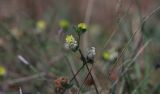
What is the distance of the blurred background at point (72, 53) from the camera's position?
70.6 inches

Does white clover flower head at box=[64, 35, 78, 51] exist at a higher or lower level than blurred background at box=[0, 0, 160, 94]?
lower

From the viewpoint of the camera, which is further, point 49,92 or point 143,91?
point 49,92

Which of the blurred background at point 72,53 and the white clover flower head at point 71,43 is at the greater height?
the blurred background at point 72,53

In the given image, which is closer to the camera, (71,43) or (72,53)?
(71,43)

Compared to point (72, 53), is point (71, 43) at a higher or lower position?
lower

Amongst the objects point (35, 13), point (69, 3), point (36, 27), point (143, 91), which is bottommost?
point (143, 91)

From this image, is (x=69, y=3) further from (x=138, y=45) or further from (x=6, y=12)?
(x=138, y=45)

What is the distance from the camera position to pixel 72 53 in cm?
171

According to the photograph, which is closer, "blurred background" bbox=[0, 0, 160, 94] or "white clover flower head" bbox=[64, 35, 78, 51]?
"white clover flower head" bbox=[64, 35, 78, 51]

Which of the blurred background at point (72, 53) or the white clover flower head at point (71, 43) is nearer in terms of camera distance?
the white clover flower head at point (71, 43)

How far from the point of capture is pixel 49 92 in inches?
79.6

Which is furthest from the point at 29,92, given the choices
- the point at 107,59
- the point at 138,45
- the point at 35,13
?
the point at 35,13

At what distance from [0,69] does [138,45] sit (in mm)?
606

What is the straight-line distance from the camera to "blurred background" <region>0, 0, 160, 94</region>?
1.79m
